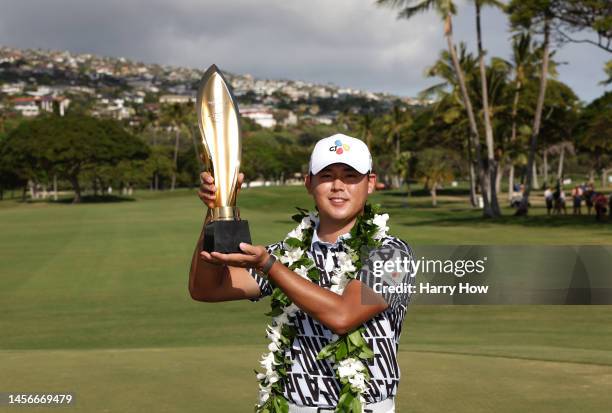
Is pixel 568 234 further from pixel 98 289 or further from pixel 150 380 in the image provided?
pixel 150 380

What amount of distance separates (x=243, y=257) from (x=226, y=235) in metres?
0.09

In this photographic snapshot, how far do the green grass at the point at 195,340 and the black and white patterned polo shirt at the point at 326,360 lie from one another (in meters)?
3.25

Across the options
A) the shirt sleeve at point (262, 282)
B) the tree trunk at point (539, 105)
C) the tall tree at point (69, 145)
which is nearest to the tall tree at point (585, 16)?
the tree trunk at point (539, 105)

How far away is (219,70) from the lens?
309 centimetres

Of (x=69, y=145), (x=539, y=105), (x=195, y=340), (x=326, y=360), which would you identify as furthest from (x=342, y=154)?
(x=69, y=145)

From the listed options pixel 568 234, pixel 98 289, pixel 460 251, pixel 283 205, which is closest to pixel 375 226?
pixel 460 251

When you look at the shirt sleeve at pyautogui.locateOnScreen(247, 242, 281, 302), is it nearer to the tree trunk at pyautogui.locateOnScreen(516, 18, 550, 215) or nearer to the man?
the man

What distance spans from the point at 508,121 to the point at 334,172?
71.6 meters

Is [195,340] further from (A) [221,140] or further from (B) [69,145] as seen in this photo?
(B) [69,145]

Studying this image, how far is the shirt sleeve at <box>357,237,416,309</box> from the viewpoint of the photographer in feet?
10.5

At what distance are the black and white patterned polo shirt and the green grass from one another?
3249 millimetres

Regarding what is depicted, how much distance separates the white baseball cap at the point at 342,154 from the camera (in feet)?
10.7

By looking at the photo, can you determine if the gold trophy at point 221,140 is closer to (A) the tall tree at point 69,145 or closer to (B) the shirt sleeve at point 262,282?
(B) the shirt sleeve at point 262,282

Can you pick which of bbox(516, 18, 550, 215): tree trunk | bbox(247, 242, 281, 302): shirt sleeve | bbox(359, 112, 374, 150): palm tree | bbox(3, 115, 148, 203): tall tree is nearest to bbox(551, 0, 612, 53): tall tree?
bbox(516, 18, 550, 215): tree trunk
